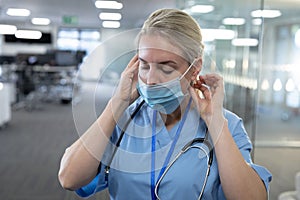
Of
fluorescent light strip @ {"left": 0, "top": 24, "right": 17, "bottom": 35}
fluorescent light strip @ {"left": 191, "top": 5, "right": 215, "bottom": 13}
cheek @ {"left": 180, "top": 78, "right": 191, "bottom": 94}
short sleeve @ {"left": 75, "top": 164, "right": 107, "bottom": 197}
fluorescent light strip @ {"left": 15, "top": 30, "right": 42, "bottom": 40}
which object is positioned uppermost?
fluorescent light strip @ {"left": 191, "top": 5, "right": 215, "bottom": 13}

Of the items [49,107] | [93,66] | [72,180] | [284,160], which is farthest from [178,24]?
[49,107]

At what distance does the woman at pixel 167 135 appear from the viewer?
908 mm

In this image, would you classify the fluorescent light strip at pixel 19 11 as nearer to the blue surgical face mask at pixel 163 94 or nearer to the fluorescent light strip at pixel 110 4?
the fluorescent light strip at pixel 110 4

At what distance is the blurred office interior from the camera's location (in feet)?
3.59

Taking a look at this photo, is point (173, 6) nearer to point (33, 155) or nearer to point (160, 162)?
point (33, 155)

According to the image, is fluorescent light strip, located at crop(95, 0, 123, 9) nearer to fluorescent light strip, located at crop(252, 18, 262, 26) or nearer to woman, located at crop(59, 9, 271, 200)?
fluorescent light strip, located at crop(252, 18, 262, 26)

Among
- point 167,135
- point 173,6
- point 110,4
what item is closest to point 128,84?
point 167,135

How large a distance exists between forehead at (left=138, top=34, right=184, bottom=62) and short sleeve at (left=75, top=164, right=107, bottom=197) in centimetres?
33

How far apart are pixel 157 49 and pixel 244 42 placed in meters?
3.36

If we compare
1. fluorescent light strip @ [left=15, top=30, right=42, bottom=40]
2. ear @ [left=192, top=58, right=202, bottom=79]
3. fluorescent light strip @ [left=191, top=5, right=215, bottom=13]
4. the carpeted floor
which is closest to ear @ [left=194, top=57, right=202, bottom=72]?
ear @ [left=192, top=58, right=202, bottom=79]

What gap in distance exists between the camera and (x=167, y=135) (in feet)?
3.26

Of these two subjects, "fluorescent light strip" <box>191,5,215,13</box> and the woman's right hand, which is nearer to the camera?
the woman's right hand

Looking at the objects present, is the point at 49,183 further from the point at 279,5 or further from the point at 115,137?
the point at 279,5

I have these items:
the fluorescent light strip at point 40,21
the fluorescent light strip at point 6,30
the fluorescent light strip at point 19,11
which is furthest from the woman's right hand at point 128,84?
the fluorescent light strip at point 6,30
